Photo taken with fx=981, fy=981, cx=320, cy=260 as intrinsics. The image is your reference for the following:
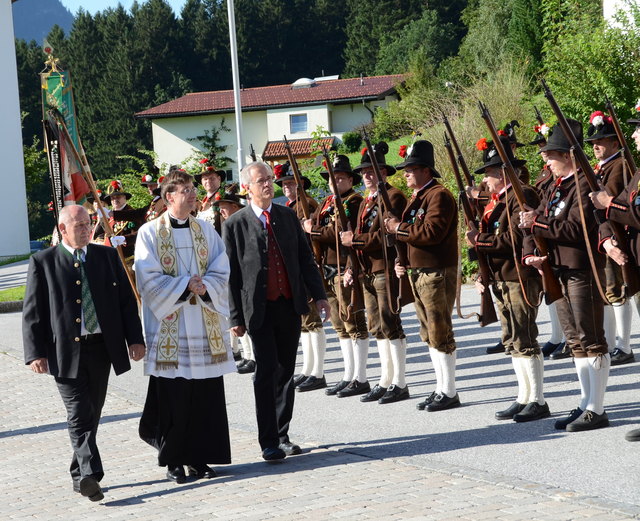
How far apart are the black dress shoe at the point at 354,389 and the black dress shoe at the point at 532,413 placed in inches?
78.3

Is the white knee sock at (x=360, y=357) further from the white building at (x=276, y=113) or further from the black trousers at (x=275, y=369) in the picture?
the white building at (x=276, y=113)

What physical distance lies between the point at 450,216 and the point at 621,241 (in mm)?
1716

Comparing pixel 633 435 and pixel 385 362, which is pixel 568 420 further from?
pixel 385 362

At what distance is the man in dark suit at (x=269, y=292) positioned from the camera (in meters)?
7.27

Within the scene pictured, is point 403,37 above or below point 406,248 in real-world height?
above

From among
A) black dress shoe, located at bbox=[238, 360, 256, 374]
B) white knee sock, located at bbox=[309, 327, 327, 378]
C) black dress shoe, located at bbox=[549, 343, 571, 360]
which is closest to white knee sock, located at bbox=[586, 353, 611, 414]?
black dress shoe, located at bbox=[549, 343, 571, 360]

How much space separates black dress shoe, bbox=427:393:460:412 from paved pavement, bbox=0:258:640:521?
0.41 ft

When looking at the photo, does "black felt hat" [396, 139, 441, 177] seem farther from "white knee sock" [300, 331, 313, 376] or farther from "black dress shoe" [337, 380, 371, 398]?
"white knee sock" [300, 331, 313, 376]

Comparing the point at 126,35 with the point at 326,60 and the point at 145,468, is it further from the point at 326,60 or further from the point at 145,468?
the point at 145,468

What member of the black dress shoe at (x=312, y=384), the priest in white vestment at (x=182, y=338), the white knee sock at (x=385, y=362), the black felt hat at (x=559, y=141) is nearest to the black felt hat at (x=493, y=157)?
the black felt hat at (x=559, y=141)

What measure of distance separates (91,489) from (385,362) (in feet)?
11.0

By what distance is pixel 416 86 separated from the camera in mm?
49844

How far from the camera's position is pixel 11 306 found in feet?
70.6

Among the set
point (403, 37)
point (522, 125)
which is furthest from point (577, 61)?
point (403, 37)
